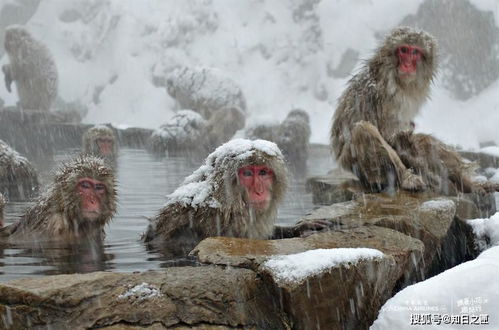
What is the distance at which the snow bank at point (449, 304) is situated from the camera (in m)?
2.55

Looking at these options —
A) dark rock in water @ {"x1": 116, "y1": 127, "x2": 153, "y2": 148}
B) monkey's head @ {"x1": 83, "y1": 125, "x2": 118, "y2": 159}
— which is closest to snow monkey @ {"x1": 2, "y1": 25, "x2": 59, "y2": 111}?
dark rock in water @ {"x1": 116, "y1": 127, "x2": 153, "y2": 148}

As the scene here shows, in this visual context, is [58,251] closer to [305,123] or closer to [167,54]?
[305,123]

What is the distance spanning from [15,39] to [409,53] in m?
10.6

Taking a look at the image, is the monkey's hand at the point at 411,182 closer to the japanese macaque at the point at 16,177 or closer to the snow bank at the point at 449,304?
the snow bank at the point at 449,304

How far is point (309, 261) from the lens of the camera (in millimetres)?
2582

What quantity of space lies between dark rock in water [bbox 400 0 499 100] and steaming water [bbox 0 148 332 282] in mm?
9001

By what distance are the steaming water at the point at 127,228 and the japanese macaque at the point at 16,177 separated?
42 centimetres

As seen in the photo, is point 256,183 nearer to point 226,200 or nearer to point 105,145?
point 226,200

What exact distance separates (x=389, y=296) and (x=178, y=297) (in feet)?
3.06

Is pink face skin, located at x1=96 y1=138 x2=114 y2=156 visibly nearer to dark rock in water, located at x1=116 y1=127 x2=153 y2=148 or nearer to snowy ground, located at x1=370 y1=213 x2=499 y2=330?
dark rock in water, located at x1=116 y1=127 x2=153 y2=148

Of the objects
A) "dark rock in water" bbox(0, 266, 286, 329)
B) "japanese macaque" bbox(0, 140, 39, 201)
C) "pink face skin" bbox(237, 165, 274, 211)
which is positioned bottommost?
"dark rock in water" bbox(0, 266, 286, 329)

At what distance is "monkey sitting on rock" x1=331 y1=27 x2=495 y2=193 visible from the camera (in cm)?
463

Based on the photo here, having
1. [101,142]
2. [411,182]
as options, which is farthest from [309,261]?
[101,142]

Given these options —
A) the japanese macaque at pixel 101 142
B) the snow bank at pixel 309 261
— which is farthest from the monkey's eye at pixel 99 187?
the japanese macaque at pixel 101 142
